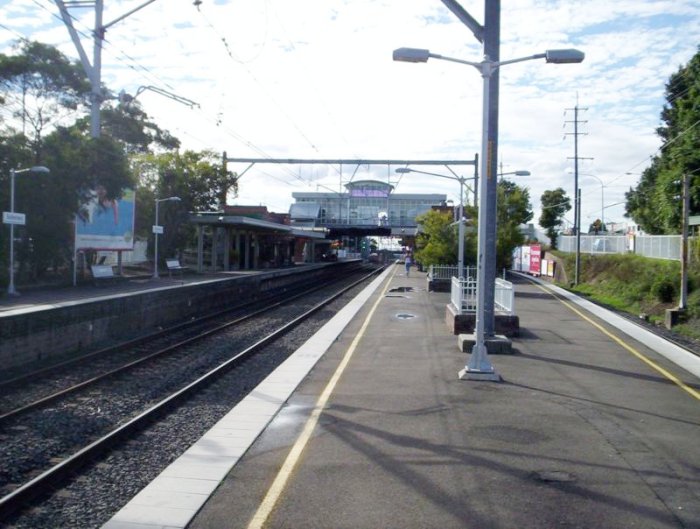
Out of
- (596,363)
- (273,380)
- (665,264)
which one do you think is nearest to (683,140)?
(665,264)

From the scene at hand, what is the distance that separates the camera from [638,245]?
4619 centimetres

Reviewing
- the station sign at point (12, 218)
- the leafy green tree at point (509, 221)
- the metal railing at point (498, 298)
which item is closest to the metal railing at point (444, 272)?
the leafy green tree at point (509, 221)

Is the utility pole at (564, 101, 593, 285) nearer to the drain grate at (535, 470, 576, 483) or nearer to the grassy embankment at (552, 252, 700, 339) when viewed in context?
the grassy embankment at (552, 252, 700, 339)

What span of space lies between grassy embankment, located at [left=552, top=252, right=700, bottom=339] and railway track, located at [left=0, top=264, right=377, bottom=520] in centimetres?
1508

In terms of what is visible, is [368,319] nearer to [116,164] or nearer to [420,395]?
[420,395]

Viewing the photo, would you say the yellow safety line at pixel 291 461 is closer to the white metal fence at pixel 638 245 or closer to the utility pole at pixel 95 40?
the utility pole at pixel 95 40

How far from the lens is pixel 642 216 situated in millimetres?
57688

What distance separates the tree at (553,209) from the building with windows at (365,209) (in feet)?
41.3

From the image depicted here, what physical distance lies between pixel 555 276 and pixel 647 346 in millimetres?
42274

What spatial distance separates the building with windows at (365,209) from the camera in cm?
8275

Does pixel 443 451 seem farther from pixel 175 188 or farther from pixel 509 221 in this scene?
pixel 175 188

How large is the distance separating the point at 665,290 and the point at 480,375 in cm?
2200

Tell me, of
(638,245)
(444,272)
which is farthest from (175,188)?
(638,245)

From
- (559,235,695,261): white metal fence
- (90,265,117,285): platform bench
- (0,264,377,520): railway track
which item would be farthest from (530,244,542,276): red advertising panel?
(0,264,377,520): railway track
